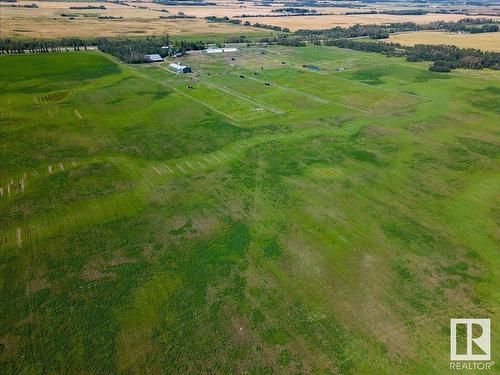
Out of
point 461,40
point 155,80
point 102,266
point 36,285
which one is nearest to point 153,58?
point 155,80

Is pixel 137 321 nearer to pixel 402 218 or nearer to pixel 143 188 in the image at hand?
pixel 143 188

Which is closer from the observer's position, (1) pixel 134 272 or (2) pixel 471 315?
(2) pixel 471 315

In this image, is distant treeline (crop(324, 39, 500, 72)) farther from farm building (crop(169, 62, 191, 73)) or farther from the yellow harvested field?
farm building (crop(169, 62, 191, 73))

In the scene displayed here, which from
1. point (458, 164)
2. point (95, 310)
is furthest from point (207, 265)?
point (458, 164)

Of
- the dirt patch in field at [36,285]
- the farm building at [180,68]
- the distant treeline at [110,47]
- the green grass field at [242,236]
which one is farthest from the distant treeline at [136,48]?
the dirt patch in field at [36,285]

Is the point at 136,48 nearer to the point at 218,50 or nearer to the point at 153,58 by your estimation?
the point at 153,58

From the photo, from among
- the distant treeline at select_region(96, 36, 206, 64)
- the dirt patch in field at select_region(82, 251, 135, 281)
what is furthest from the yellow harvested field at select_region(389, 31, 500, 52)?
the dirt patch in field at select_region(82, 251, 135, 281)

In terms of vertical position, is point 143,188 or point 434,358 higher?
point 143,188
